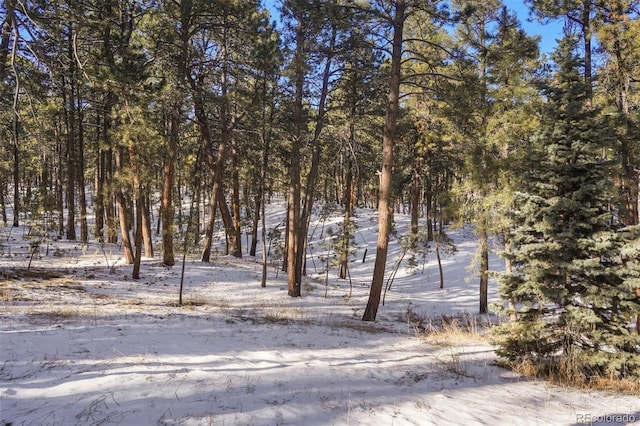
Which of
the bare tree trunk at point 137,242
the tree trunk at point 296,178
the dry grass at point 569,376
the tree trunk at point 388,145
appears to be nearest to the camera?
the dry grass at point 569,376

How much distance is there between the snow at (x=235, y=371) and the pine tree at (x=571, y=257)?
0.82 meters

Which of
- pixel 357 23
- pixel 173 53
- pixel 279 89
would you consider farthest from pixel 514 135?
pixel 173 53

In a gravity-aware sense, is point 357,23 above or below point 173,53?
below

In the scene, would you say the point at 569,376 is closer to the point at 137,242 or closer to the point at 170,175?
the point at 137,242

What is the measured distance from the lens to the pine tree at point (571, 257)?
247 inches

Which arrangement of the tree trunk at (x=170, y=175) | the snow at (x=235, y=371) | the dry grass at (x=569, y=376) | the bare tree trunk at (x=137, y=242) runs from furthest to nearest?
the tree trunk at (x=170, y=175), the bare tree trunk at (x=137, y=242), the dry grass at (x=569, y=376), the snow at (x=235, y=371)

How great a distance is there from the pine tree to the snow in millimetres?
816

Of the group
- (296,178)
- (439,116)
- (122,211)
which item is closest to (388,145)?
(439,116)

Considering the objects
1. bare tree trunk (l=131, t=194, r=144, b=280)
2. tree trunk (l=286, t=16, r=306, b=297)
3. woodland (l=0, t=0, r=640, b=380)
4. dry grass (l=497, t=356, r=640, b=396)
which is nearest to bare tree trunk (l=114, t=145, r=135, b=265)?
woodland (l=0, t=0, r=640, b=380)

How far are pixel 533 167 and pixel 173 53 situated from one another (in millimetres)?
14285

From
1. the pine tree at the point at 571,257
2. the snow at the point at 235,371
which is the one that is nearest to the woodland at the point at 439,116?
the pine tree at the point at 571,257

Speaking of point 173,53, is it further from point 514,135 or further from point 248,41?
point 514,135

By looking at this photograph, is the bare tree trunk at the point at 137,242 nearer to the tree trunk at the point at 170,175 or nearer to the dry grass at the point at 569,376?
the tree trunk at the point at 170,175

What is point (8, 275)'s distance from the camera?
11625 mm
